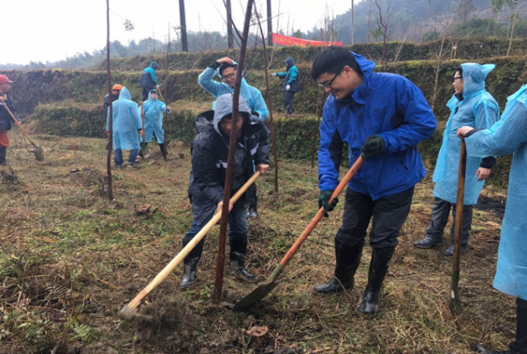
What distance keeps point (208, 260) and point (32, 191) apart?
3.89m

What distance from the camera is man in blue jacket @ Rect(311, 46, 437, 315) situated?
7.07ft

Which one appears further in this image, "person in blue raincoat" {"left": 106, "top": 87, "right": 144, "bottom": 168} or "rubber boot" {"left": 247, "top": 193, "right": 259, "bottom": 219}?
"person in blue raincoat" {"left": 106, "top": 87, "right": 144, "bottom": 168}

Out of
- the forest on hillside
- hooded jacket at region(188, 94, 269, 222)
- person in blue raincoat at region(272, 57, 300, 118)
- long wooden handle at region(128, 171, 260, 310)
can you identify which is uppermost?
the forest on hillside

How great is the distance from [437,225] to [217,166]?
104 inches

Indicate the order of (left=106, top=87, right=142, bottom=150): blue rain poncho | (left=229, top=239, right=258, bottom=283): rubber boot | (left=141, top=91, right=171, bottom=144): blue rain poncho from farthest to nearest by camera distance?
(left=141, top=91, right=171, bottom=144): blue rain poncho, (left=106, top=87, right=142, bottom=150): blue rain poncho, (left=229, top=239, right=258, bottom=283): rubber boot

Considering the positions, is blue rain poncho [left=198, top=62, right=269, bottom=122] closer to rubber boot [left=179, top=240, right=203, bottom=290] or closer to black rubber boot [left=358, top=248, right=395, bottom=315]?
rubber boot [left=179, top=240, right=203, bottom=290]

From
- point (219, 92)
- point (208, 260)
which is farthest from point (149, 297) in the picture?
point (219, 92)

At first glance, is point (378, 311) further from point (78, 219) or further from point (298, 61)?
point (298, 61)

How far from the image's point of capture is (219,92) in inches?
186

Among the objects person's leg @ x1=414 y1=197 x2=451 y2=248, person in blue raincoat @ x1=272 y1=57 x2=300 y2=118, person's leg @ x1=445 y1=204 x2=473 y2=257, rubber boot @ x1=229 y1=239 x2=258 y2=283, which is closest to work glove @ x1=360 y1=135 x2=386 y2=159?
rubber boot @ x1=229 y1=239 x2=258 y2=283

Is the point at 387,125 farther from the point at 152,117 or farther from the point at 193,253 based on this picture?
the point at 152,117

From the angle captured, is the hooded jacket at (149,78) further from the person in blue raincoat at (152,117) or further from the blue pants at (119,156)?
the blue pants at (119,156)

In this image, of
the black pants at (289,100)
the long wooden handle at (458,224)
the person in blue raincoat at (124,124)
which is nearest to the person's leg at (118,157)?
the person in blue raincoat at (124,124)

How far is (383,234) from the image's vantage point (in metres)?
2.32
